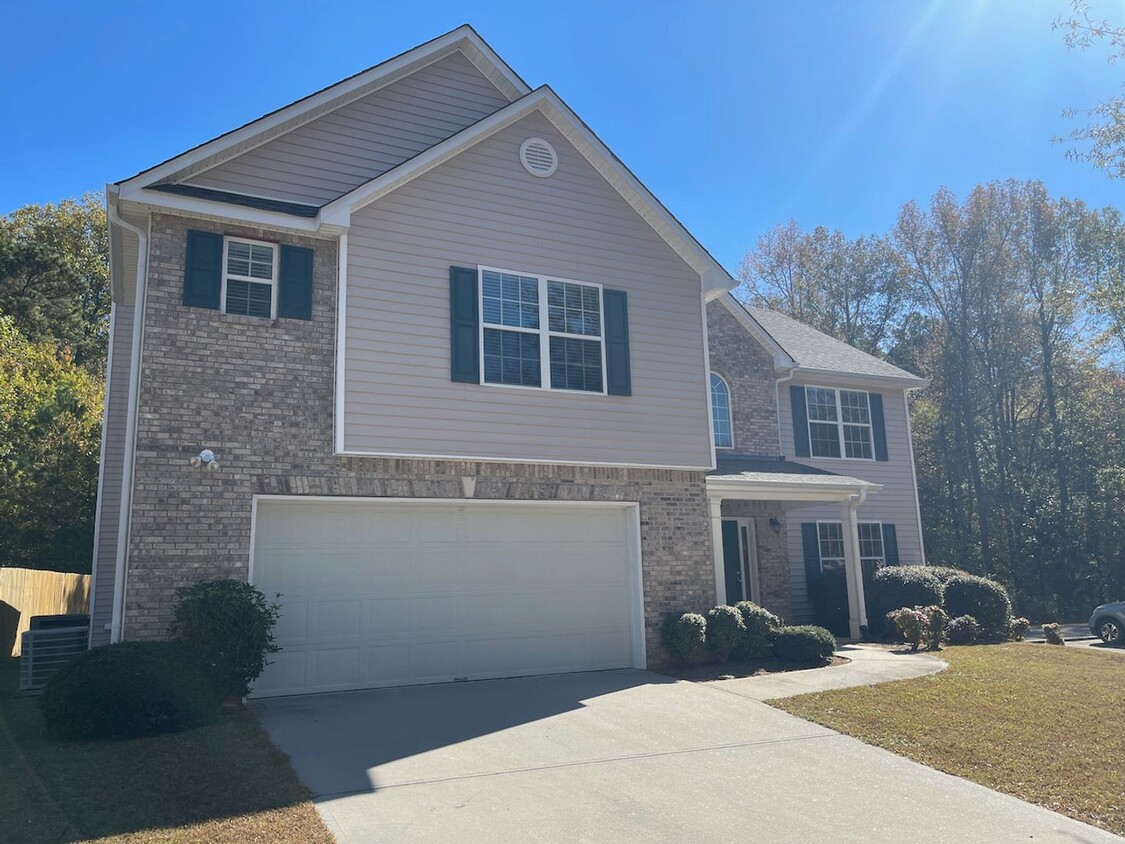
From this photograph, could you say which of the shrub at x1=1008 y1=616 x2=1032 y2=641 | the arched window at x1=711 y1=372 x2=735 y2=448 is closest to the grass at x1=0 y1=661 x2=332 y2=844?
the arched window at x1=711 y1=372 x2=735 y2=448

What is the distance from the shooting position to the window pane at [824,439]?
18.6m

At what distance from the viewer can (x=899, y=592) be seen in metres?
16.0

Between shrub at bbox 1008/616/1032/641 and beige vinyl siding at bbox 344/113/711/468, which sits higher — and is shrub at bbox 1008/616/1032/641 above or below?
below

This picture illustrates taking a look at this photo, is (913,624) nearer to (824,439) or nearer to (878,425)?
(824,439)

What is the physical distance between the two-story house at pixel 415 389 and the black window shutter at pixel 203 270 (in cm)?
3

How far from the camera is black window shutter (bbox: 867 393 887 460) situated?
19438 mm

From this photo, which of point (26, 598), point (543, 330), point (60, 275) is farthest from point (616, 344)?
point (60, 275)

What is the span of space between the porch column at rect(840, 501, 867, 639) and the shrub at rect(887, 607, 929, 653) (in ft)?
4.75

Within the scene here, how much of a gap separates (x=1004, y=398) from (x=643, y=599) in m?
25.8

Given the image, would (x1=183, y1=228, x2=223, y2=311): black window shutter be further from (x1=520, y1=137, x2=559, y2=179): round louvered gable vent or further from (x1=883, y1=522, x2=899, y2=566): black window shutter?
(x1=883, y1=522, x2=899, y2=566): black window shutter

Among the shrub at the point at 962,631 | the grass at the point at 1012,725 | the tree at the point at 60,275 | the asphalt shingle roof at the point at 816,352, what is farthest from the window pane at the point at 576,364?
the tree at the point at 60,275

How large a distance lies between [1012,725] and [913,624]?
5.67 metres

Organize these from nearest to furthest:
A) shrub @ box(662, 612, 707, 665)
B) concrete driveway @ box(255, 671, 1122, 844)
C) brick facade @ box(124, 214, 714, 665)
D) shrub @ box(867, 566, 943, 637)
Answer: concrete driveway @ box(255, 671, 1122, 844)
brick facade @ box(124, 214, 714, 665)
shrub @ box(662, 612, 707, 665)
shrub @ box(867, 566, 943, 637)

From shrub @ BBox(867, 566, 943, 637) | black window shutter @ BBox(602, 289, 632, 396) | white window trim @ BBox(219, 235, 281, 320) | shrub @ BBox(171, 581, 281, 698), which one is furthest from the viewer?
shrub @ BBox(867, 566, 943, 637)
